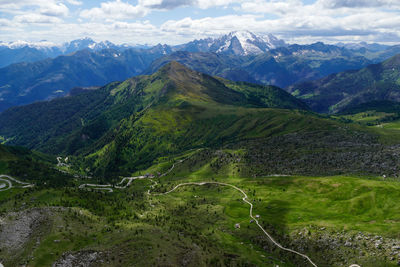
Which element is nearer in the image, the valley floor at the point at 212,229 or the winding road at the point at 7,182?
the valley floor at the point at 212,229

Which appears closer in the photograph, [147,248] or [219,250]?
[147,248]

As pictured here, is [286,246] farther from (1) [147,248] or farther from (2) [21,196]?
(2) [21,196]

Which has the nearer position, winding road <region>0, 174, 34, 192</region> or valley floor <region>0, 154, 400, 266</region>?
valley floor <region>0, 154, 400, 266</region>

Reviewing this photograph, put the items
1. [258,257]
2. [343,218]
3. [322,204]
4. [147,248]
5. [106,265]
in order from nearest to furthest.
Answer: [106,265], [147,248], [258,257], [343,218], [322,204]

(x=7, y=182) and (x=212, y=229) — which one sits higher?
(x=7, y=182)

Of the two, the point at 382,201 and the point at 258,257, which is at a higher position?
the point at 382,201

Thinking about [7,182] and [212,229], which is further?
[7,182]

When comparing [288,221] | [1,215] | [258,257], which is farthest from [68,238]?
[288,221]

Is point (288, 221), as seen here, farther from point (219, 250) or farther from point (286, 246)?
point (219, 250)

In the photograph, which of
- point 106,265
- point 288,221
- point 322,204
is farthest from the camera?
point 322,204
